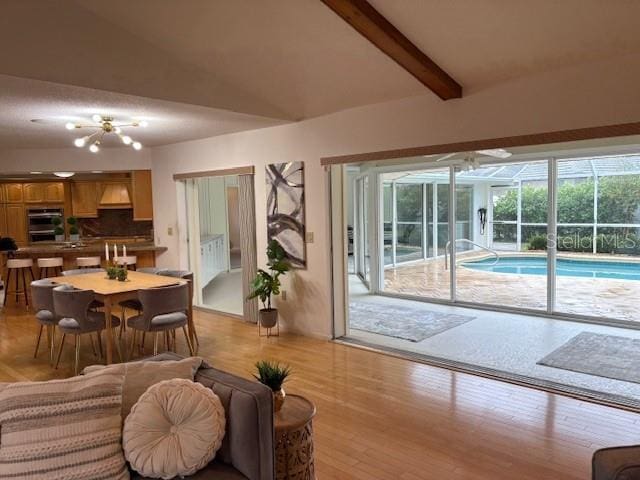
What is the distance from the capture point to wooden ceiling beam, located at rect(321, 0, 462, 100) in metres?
3.27

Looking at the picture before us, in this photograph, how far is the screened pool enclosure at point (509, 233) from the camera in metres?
6.36

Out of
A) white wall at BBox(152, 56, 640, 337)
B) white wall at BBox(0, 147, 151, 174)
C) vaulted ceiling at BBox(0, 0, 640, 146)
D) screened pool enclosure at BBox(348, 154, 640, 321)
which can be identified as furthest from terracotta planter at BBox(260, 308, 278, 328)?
white wall at BBox(0, 147, 151, 174)

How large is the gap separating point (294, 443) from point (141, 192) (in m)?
6.49

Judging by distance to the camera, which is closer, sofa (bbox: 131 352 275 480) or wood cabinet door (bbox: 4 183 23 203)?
sofa (bbox: 131 352 275 480)

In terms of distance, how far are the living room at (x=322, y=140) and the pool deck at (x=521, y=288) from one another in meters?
0.16

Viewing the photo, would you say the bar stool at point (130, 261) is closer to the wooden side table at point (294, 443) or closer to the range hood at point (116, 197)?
the range hood at point (116, 197)

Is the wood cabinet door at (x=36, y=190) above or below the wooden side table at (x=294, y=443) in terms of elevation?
above

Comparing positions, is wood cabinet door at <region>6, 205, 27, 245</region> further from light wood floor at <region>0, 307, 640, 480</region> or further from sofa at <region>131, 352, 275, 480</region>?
sofa at <region>131, 352, 275, 480</region>

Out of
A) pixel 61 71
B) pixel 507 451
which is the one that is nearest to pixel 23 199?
pixel 61 71

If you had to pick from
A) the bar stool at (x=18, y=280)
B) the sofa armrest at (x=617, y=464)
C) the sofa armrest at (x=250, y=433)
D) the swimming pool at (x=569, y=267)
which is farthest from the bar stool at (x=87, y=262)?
the sofa armrest at (x=617, y=464)

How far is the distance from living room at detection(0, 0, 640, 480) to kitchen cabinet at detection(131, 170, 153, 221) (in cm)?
114

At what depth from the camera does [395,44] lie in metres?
3.60

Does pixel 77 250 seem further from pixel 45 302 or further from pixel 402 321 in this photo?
pixel 402 321

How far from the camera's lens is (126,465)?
1902mm
